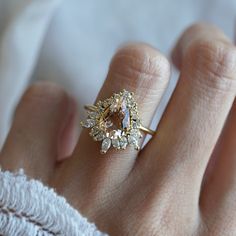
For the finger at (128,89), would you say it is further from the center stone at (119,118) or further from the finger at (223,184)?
the finger at (223,184)

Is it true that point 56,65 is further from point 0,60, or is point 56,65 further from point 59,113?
point 59,113

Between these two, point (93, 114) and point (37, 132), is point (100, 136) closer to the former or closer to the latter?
point (93, 114)

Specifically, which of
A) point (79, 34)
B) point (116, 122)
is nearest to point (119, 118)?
point (116, 122)

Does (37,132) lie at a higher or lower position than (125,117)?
lower

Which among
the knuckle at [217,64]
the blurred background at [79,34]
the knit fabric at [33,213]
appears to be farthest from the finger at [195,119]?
the blurred background at [79,34]

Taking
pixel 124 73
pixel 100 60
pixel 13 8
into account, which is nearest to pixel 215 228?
pixel 124 73

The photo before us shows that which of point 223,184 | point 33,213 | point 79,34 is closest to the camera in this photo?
point 33,213
